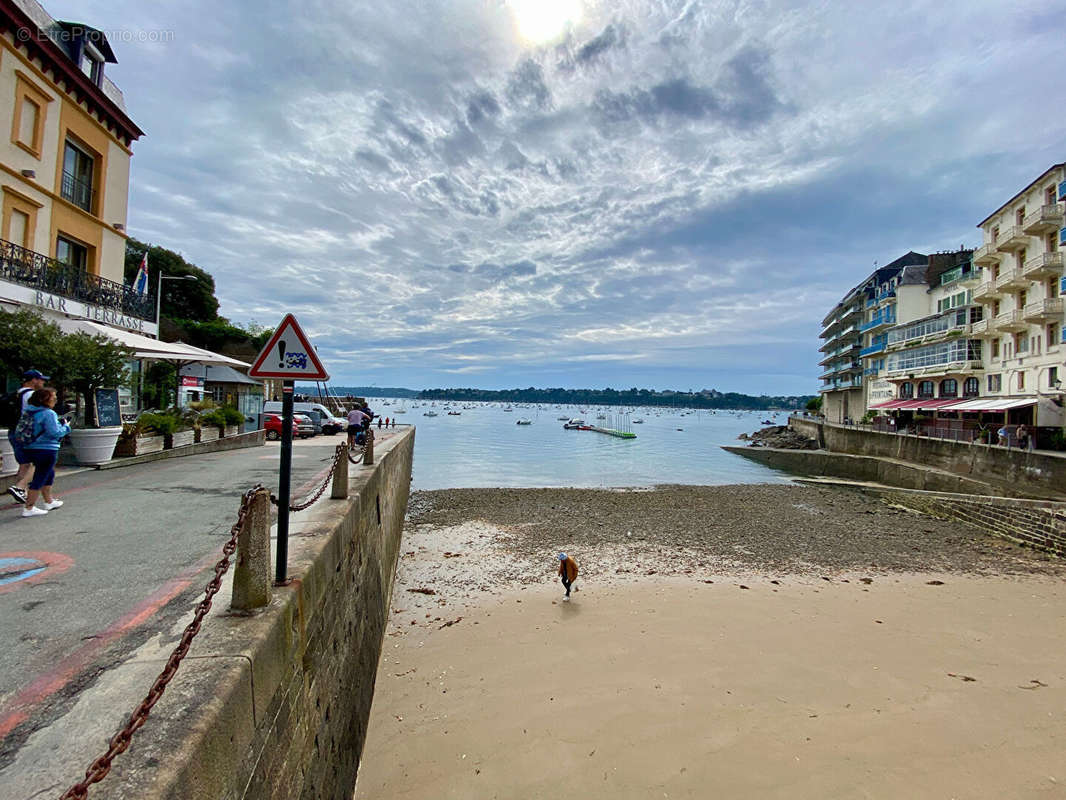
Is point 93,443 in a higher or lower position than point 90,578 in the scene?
higher

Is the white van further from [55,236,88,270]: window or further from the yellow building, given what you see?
[55,236,88,270]: window

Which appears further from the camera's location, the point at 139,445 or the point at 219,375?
the point at 219,375

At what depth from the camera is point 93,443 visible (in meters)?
10.6

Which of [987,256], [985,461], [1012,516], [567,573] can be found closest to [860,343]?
[987,256]

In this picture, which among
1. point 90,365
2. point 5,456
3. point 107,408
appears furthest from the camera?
point 107,408

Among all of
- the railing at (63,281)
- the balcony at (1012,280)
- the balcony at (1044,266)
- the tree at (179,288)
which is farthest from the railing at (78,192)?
the balcony at (1012,280)

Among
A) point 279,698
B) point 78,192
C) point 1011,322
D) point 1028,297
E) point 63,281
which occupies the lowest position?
point 279,698

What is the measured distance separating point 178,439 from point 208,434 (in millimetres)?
2099

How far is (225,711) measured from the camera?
244 centimetres

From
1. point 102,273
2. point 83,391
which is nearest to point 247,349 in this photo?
point 102,273

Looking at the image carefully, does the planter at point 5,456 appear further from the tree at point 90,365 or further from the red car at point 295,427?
the red car at point 295,427

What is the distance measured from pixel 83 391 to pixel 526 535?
11.8 metres

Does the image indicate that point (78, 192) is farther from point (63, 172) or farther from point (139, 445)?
point (139, 445)

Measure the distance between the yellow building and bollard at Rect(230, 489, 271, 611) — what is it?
44.4 feet
